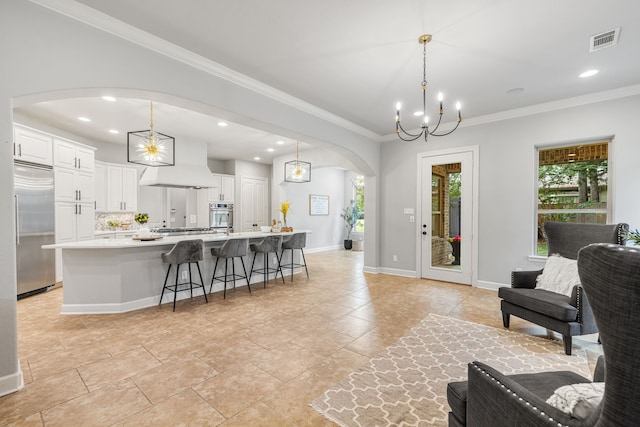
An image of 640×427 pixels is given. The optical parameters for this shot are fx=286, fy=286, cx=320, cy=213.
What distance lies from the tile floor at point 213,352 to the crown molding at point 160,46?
2835 millimetres

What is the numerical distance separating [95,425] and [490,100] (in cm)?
543

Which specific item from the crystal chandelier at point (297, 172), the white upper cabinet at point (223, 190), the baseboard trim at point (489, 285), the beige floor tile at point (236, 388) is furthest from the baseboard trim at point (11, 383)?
the white upper cabinet at point (223, 190)

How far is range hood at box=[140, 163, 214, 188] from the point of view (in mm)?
5449

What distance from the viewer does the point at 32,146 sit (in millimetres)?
4406

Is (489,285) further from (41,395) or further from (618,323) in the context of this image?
(41,395)

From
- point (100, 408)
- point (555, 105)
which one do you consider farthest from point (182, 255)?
point (555, 105)

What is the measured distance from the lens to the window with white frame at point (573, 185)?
13.6ft

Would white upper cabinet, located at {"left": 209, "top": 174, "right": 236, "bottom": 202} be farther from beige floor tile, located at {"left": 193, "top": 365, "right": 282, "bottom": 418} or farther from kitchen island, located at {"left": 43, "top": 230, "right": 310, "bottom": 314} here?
beige floor tile, located at {"left": 193, "top": 365, "right": 282, "bottom": 418}

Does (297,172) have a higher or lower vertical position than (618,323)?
higher

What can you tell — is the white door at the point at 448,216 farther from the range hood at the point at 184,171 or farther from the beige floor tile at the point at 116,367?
the beige floor tile at the point at 116,367

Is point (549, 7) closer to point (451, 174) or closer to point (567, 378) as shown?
point (567, 378)

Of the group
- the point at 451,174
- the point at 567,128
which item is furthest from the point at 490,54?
the point at 451,174

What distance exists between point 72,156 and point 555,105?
Result: 8.04 metres

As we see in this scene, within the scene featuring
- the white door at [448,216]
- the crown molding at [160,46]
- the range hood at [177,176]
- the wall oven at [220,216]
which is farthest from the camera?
the wall oven at [220,216]
